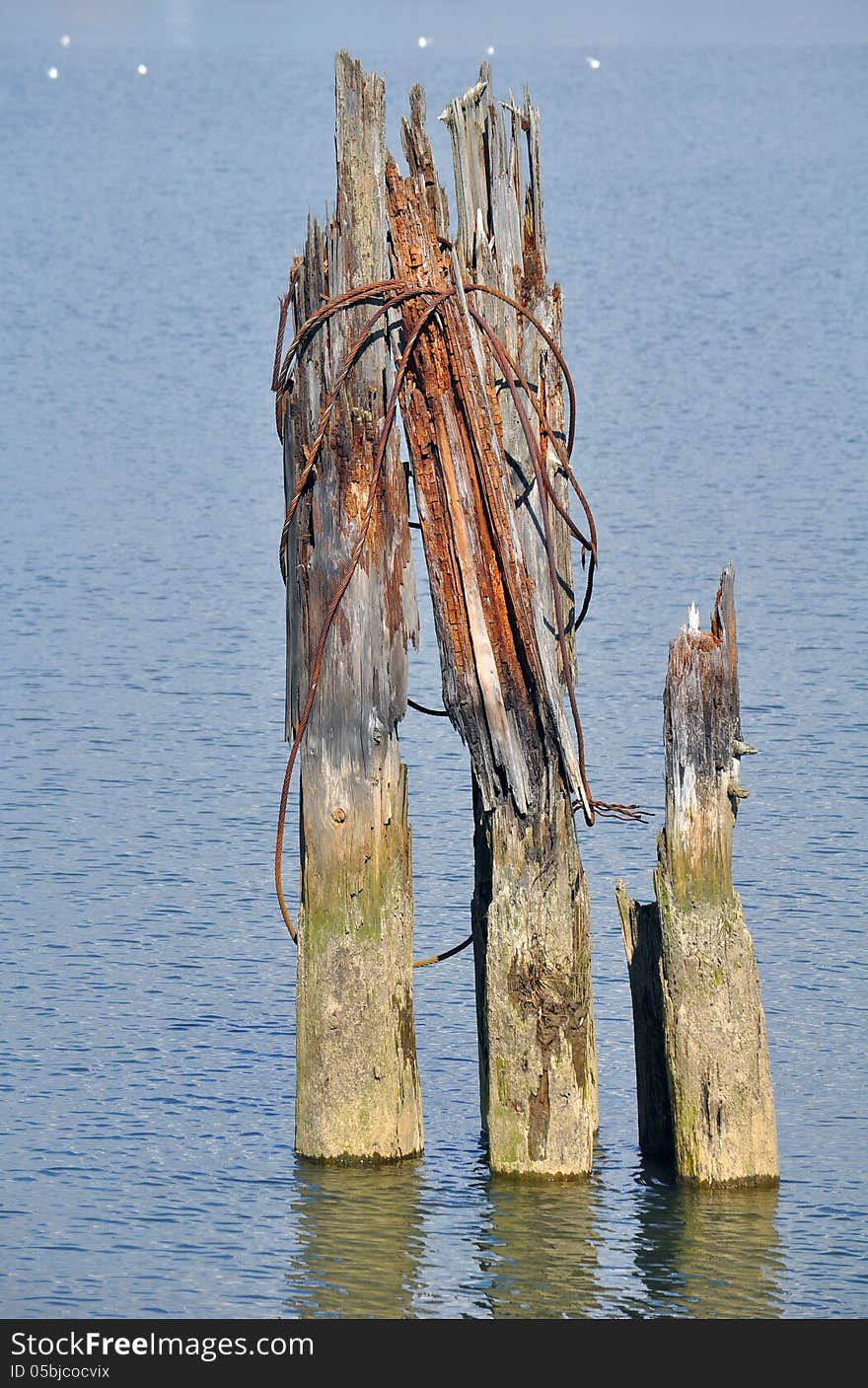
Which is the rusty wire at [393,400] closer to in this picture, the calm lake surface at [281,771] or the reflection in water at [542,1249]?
the reflection in water at [542,1249]

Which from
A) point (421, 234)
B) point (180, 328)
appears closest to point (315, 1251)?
point (421, 234)

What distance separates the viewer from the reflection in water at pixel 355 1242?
1123 cm

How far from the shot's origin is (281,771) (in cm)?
2092

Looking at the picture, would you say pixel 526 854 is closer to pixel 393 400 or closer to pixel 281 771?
pixel 393 400

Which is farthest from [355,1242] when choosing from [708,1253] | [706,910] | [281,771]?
[281,771]

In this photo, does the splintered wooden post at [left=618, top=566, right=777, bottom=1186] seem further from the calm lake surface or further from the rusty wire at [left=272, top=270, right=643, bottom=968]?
the calm lake surface

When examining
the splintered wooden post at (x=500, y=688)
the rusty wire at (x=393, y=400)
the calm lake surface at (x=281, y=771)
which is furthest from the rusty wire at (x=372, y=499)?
the calm lake surface at (x=281, y=771)

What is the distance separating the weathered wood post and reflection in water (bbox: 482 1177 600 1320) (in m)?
0.15

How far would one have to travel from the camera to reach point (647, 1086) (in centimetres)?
1226

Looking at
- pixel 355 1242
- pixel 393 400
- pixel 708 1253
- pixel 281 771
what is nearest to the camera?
pixel 393 400

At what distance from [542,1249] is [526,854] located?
6.59ft

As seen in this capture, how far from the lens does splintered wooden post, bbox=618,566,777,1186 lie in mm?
11445

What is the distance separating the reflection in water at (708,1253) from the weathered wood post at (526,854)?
0.53 meters

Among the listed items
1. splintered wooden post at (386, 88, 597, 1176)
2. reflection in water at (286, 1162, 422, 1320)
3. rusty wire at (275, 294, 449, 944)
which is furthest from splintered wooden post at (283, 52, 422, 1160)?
reflection in water at (286, 1162, 422, 1320)
